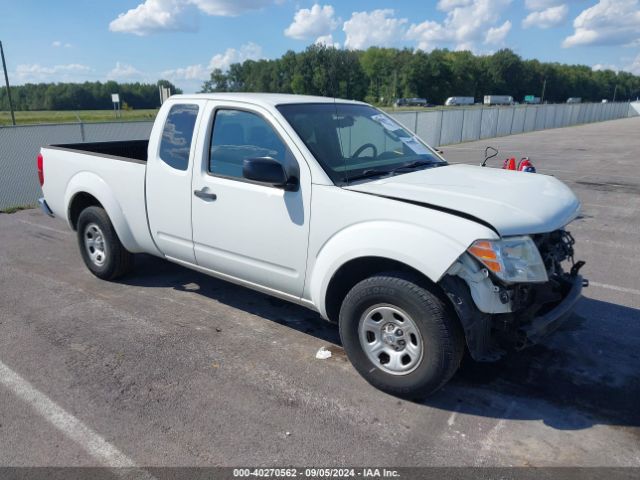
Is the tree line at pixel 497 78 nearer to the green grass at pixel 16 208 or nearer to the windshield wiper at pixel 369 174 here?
the green grass at pixel 16 208

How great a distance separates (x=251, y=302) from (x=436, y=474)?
8.97 feet

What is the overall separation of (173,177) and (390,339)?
7.82 feet

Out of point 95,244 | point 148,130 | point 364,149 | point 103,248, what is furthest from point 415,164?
point 148,130

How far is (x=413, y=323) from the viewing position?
10.3 ft

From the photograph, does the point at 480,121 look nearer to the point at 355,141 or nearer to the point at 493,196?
the point at 355,141

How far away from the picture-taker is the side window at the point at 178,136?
14.4ft

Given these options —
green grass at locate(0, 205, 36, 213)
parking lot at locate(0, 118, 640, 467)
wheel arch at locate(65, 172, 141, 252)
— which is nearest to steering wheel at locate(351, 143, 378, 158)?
parking lot at locate(0, 118, 640, 467)

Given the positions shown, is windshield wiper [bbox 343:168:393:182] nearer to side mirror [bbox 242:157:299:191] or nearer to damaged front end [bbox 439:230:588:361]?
side mirror [bbox 242:157:299:191]

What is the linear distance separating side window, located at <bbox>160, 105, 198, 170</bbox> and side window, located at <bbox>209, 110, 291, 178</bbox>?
290 mm

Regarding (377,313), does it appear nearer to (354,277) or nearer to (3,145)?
(354,277)

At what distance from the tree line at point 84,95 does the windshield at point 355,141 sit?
2364 inches

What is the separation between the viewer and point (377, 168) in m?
3.90

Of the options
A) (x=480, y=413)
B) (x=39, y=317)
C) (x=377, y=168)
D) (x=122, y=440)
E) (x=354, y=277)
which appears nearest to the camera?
(x=122, y=440)

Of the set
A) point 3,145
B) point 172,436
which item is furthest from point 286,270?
point 3,145
